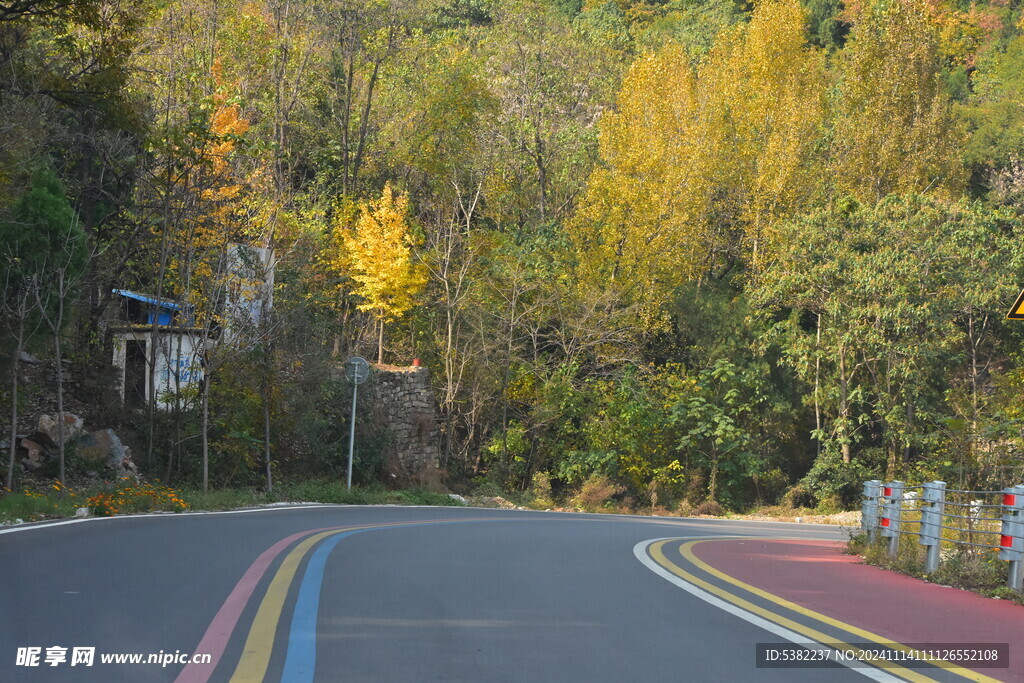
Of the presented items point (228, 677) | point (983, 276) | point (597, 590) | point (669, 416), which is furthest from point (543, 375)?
point (228, 677)

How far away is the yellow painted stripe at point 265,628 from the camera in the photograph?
5719mm

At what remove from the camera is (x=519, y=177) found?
43.8m

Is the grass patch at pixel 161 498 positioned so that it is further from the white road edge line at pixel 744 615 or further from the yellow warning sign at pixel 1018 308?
the yellow warning sign at pixel 1018 308

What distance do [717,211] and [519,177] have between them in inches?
326

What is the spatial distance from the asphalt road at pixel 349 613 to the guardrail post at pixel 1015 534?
10.9 ft

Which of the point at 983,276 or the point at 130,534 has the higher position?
the point at 983,276

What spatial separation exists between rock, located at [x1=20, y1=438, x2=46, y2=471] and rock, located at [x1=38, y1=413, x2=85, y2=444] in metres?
0.35

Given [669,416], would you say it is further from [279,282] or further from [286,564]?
[286,564]

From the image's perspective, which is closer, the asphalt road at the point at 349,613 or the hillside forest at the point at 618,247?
the asphalt road at the point at 349,613

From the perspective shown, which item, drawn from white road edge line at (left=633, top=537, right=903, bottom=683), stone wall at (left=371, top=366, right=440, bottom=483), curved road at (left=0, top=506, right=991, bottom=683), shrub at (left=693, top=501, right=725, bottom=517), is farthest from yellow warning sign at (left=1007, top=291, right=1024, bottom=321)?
shrub at (left=693, top=501, right=725, bottom=517)

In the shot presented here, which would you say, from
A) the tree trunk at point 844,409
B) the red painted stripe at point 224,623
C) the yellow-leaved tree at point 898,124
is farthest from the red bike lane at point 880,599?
the yellow-leaved tree at point 898,124

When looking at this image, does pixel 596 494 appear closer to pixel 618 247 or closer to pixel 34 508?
pixel 618 247

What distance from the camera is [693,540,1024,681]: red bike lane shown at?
7.80 meters

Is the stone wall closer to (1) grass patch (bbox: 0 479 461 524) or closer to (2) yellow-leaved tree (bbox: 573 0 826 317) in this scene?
(1) grass patch (bbox: 0 479 461 524)
